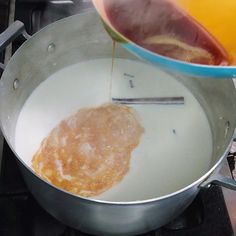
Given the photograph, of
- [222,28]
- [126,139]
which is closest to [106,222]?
[126,139]

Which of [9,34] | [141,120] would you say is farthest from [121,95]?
[9,34]

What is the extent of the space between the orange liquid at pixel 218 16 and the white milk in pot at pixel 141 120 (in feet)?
1.09

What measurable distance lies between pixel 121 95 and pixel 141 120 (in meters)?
0.10

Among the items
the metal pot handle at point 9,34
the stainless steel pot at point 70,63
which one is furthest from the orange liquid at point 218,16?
the metal pot handle at point 9,34

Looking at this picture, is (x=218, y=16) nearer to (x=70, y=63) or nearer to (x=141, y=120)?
(x=141, y=120)

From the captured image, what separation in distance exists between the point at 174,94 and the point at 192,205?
0.30 metres

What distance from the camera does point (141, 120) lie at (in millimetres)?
1054

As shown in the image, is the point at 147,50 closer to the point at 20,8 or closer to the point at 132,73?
the point at 132,73

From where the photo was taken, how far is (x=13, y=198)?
0.90 m

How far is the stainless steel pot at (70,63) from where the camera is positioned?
2.42ft

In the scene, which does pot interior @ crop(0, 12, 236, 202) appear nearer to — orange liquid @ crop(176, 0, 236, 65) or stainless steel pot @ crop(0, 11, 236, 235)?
stainless steel pot @ crop(0, 11, 236, 235)

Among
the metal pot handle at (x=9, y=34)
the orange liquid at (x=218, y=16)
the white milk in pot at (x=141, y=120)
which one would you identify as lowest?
the white milk in pot at (x=141, y=120)

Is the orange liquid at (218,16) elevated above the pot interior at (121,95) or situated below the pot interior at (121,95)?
above

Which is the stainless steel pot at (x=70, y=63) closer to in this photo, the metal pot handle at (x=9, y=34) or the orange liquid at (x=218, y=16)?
the metal pot handle at (x=9, y=34)
